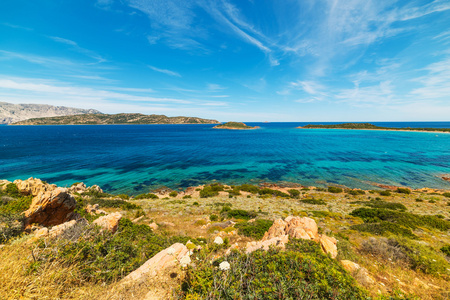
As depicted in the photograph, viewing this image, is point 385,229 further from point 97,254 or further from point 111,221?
point 111,221

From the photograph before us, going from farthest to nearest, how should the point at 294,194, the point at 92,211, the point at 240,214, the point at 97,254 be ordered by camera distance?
the point at 294,194 < the point at 240,214 < the point at 92,211 < the point at 97,254

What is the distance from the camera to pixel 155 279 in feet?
18.8

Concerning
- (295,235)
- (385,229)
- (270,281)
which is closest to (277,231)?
(295,235)

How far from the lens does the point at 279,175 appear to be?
137ft

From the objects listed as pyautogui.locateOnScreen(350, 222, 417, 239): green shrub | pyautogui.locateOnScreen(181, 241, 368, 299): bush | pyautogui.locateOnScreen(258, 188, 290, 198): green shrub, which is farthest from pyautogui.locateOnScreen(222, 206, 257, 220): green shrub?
pyautogui.locateOnScreen(258, 188, 290, 198): green shrub

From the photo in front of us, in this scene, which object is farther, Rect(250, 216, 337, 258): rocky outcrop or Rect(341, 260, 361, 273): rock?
Rect(250, 216, 337, 258): rocky outcrop

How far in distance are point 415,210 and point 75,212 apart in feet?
122

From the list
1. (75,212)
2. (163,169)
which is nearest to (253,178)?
(163,169)

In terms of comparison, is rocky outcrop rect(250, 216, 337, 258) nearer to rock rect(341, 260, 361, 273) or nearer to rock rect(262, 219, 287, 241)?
rock rect(262, 219, 287, 241)

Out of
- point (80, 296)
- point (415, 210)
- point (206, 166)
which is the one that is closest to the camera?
point (80, 296)

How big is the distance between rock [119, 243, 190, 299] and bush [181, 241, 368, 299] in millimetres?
721

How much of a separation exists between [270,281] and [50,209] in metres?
15.0

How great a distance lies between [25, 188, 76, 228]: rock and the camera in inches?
413

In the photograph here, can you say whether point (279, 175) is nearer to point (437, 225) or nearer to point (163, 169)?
point (437, 225)
